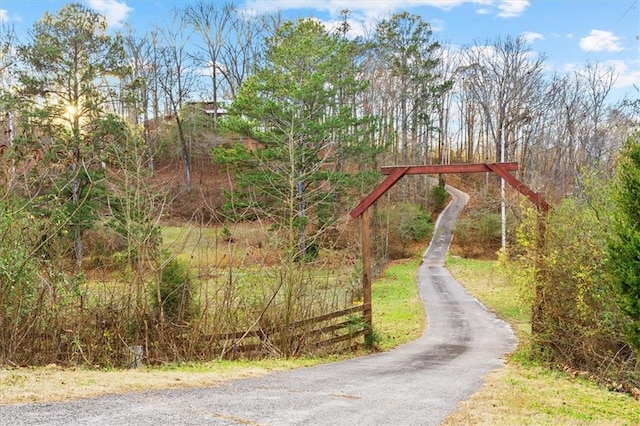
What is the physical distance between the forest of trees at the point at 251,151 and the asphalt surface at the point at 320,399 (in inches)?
78.6

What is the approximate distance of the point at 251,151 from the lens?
25.2 meters

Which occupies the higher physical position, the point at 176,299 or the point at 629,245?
the point at 629,245

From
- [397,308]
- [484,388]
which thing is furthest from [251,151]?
[484,388]

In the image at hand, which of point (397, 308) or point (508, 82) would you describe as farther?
point (508, 82)

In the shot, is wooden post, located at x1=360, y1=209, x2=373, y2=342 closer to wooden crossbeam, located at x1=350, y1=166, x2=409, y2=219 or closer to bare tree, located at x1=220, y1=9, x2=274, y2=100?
wooden crossbeam, located at x1=350, y1=166, x2=409, y2=219

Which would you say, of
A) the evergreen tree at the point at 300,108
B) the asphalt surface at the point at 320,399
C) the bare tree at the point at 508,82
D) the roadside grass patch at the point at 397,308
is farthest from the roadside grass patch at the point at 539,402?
the bare tree at the point at 508,82

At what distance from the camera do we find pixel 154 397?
5797mm

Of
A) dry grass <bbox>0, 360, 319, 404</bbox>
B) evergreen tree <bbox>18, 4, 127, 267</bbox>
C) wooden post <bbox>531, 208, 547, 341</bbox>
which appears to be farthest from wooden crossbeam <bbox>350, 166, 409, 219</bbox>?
evergreen tree <bbox>18, 4, 127, 267</bbox>

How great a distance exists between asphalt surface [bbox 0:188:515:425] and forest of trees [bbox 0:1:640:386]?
1997mm

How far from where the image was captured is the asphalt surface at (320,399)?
5047 mm

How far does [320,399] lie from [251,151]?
20.0 metres

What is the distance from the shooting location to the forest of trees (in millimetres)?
8336

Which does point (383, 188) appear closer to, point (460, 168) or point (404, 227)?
point (460, 168)

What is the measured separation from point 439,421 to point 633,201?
11.8 ft
